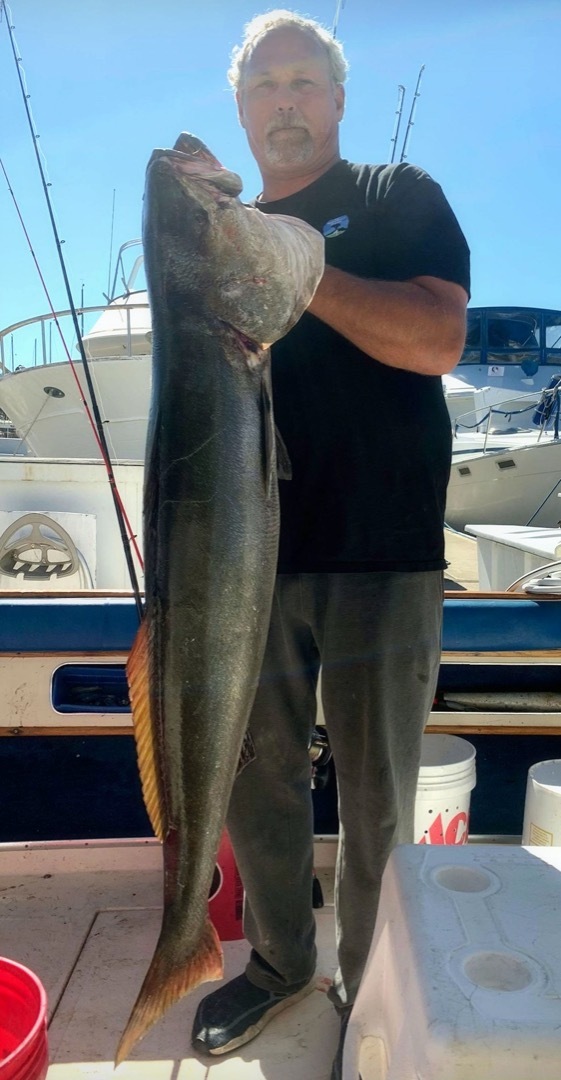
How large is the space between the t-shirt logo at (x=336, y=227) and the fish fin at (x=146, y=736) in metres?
1.14

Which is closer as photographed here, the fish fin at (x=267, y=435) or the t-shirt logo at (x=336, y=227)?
the fish fin at (x=267, y=435)

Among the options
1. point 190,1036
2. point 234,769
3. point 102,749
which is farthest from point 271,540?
point 102,749

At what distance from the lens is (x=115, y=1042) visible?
2328 mm

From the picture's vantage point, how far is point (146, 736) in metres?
1.63

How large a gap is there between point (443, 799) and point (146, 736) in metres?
1.57

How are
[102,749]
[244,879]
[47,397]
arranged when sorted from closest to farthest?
[244,879] < [102,749] < [47,397]

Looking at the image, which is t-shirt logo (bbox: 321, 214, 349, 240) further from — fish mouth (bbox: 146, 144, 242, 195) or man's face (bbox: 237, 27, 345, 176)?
fish mouth (bbox: 146, 144, 242, 195)

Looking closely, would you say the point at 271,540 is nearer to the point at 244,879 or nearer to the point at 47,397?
the point at 244,879

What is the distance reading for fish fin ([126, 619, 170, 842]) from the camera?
162cm

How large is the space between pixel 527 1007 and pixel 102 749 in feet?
11.3

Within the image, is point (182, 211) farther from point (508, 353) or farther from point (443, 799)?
point (508, 353)

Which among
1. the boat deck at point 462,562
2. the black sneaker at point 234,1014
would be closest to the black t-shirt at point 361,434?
the black sneaker at point 234,1014

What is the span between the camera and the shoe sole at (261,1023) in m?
2.26

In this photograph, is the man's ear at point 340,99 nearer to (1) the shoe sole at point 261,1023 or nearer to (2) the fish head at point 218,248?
(2) the fish head at point 218,248
